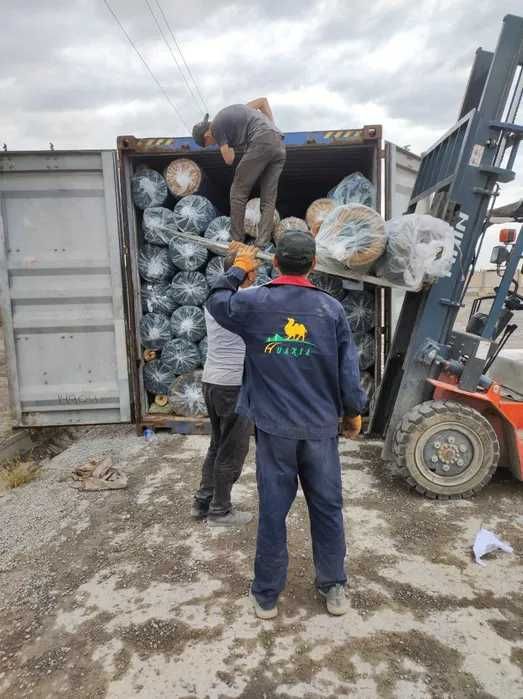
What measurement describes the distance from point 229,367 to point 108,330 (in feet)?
7.45

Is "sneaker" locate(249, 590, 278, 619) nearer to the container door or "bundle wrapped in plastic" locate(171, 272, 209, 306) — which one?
the container door

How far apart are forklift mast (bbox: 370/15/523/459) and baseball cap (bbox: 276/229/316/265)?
198 cm

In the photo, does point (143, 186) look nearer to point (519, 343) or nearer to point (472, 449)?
point (472, 449)

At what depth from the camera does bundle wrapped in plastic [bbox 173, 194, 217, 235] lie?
4.98 m

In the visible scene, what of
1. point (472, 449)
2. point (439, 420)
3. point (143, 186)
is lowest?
point (472, 449)

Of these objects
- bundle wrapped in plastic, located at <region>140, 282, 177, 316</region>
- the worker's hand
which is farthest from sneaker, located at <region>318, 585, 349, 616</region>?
bundle wrapped in plastic, located at <region>140, 282, 177, 316</region>

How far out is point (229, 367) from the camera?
3170 mm

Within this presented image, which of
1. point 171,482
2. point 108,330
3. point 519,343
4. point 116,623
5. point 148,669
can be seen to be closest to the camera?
point 148,669

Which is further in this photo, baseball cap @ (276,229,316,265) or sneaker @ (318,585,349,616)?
sneaker @ (318,585,349,616)

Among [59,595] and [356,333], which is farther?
[356,333]

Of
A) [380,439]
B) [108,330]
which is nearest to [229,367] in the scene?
[108,330]

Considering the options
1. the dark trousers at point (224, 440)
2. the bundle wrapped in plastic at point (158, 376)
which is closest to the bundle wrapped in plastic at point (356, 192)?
the bundle wrapped in plastic at point (158, 376)

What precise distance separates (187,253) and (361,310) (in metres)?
1.99

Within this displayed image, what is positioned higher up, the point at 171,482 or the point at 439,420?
the point at 439,420
